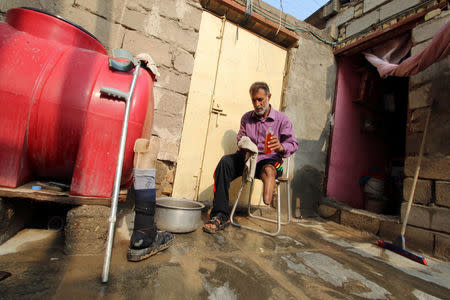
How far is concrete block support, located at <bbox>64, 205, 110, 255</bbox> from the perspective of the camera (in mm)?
1195

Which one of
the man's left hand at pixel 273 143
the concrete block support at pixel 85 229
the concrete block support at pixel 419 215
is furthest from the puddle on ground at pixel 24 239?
the concrete block support at pixel 419 215

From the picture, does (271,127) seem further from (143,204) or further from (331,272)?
(143,204)

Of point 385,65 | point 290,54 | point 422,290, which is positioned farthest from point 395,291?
point 290,54

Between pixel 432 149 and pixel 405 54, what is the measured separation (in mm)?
1615

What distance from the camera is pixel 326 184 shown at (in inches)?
143

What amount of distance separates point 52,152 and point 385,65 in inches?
152

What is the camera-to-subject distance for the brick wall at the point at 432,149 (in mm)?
2160

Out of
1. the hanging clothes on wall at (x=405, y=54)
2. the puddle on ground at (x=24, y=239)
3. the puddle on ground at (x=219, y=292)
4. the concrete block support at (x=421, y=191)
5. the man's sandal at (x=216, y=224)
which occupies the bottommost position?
the puddle on ground at (x=219, y=292)

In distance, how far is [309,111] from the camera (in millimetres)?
3584

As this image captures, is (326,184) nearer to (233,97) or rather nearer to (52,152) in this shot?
(233,97)

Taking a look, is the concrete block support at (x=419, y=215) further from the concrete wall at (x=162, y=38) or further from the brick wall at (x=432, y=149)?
the concrete wall at (x=162, y=38)

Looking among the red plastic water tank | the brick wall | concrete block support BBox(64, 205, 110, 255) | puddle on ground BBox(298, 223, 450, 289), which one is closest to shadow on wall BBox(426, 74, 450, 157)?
the brick wall

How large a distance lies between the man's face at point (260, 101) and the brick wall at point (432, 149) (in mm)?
1848

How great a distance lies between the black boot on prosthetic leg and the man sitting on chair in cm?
71
